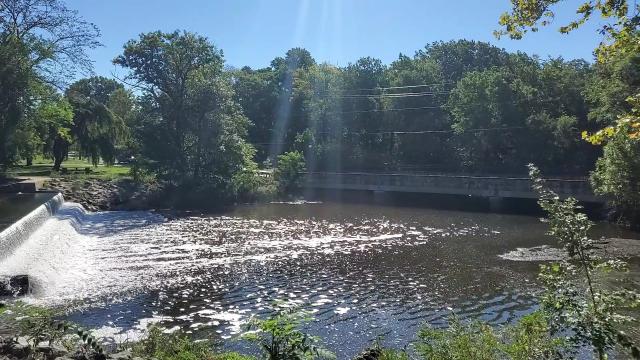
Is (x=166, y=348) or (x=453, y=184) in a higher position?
(x=453, y=184)

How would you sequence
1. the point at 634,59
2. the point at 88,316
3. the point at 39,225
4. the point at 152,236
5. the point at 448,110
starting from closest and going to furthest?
1. the point at 88,316
2. the point at 39,225
3. the point at 152,236
4. the point at 634,59
5. the point at 448,110

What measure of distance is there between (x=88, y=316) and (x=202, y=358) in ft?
24.0

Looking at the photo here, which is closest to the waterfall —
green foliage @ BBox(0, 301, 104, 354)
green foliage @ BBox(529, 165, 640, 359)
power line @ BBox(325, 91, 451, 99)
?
green foliage @ BBox(0, 301, 104, 354)

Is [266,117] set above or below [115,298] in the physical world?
above

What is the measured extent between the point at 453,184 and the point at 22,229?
35.3m

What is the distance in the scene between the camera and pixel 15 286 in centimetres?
1641

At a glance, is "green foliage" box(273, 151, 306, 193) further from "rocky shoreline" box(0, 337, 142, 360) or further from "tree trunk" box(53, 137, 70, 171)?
"rocky shoreline" box(0, 337, 142, 360)

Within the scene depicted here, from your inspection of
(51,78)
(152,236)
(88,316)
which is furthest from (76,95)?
(88,316)

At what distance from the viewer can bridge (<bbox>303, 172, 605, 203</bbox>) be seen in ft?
129

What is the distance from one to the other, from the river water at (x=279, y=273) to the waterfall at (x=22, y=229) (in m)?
0.39

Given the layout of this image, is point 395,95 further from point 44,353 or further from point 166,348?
point 44,353

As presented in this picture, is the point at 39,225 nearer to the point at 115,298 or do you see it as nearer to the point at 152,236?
the point at 152,236

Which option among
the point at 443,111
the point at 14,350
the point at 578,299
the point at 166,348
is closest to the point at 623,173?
the point at 578,299

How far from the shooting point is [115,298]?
17000mm
